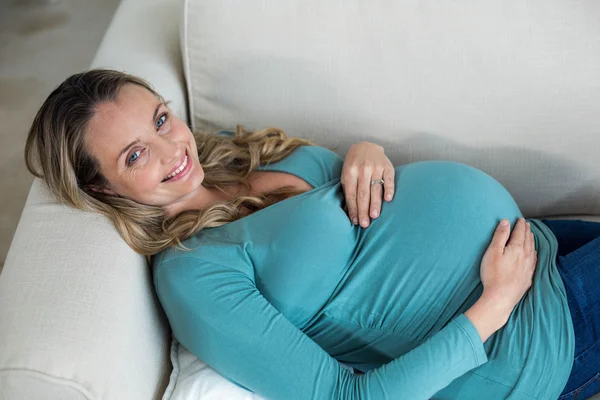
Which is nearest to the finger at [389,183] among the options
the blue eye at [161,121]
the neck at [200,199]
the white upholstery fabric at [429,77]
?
the white upholstery fabric at [429,77]

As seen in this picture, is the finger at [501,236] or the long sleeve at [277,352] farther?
the finger at [501,236]

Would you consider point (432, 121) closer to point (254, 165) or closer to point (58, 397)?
point (254, 165)

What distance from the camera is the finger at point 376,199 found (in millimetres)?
1273

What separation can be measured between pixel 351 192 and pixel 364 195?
30 millimetres

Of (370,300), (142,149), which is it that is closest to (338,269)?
(370,300)

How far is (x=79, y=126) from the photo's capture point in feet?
3.81

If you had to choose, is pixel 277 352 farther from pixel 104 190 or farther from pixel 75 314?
pixel 104 190

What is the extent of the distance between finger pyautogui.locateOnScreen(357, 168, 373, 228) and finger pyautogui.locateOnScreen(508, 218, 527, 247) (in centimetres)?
28

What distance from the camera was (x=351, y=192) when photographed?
1.30 metres

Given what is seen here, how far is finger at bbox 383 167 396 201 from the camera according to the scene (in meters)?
1.29

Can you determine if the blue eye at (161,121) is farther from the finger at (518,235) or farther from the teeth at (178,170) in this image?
the finger at (518,235)

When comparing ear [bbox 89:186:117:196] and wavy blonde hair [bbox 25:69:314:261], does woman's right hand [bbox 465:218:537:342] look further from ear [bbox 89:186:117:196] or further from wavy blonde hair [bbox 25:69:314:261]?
ear [bbox 89:186:117:196]

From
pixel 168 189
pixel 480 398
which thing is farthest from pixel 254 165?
pixel 480 398

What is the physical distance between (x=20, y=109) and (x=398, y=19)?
1.75m
